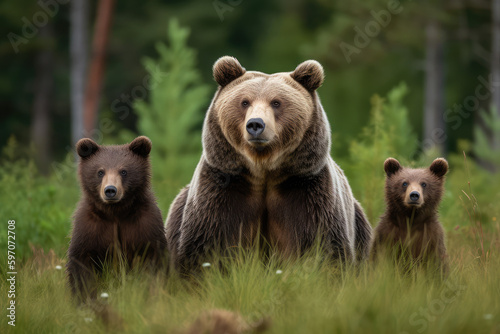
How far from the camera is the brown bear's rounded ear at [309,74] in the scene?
197 inches

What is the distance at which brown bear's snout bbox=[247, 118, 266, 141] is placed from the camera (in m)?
4.49

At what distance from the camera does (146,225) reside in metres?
4.63

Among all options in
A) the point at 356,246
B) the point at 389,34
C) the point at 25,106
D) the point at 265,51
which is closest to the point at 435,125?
the point at 389,34

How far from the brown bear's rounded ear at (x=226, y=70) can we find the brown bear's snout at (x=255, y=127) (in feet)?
2.24

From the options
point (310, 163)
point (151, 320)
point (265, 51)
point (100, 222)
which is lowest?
point (151, 320)

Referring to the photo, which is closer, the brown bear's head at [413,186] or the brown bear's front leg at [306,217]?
the brown bear's front leg at [306,217]

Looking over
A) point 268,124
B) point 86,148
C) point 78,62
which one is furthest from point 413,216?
point 78,62

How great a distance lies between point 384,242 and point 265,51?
18542 millimetres

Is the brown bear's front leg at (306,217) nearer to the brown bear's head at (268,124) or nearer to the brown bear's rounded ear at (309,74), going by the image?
the brown bear's head at (268,124)

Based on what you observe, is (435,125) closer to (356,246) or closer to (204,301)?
(356,246)

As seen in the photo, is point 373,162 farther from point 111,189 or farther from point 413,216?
point 111,189

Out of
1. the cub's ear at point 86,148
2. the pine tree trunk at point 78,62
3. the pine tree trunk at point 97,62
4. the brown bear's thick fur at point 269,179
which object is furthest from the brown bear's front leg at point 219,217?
the pine tree trunk at point 78,62

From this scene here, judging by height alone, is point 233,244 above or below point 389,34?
below

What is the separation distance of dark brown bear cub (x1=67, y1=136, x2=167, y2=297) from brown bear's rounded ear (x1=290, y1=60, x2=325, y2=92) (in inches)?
46.1
